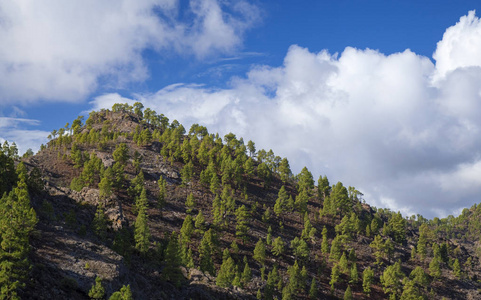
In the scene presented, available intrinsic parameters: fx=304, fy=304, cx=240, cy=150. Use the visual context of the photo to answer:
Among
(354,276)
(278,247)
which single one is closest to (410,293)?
(354,276)

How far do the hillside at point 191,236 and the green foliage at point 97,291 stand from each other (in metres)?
0.55

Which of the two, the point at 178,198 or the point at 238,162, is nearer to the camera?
the point at 178,198

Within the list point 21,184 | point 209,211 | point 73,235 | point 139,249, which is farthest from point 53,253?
point 209,211

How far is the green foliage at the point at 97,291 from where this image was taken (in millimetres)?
41781

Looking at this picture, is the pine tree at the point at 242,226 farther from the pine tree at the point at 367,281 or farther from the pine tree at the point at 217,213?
the pine tree at the point at 367,281

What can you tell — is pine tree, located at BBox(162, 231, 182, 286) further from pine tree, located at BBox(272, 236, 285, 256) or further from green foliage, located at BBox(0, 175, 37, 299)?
pine tree, located at BBox(272, 236, 285, 256)

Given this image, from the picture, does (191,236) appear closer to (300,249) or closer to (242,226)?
(242,226)

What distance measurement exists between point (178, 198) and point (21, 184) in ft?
250

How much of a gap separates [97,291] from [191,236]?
63.0 meters

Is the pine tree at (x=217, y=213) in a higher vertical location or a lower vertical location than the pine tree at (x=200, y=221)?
higher

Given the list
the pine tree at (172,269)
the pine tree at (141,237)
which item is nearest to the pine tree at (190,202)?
the pine tree at (141,237)

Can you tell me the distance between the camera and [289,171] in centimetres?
18262

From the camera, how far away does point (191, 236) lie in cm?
10444

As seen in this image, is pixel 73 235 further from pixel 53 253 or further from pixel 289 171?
pixel 289 171
